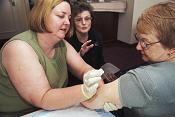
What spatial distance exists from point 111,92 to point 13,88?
59 cm

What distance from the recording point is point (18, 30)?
15.0 feet

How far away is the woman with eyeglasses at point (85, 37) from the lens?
1958 mm

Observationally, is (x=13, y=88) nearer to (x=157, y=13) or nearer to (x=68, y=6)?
(x=68, y=6)

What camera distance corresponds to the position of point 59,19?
3.96 feet

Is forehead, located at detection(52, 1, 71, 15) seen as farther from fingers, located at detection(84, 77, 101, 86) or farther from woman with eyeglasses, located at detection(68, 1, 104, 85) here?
woman with eyeglasses, located at detection(68, 1, 104, 85)

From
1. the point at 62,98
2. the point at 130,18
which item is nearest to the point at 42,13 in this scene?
the point at 62,98

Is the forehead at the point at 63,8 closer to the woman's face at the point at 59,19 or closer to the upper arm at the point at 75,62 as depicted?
the woman's face at the point at 59,19

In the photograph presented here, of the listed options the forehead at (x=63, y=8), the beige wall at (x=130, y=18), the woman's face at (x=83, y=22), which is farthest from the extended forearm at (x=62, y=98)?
the beige wall at (x=130, y=18)

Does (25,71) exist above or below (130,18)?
above

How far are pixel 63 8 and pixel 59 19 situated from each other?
0.07 m

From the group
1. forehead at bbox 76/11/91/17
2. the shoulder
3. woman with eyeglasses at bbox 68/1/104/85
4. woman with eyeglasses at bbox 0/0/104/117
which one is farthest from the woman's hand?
the shoulder

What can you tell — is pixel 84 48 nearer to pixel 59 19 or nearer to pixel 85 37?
pixel 85 37

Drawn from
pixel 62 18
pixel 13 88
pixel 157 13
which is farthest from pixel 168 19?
pixel 13 88

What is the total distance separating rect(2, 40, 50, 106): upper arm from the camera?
3.37 feet
